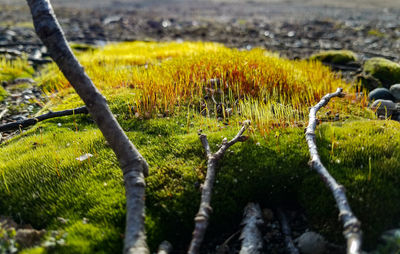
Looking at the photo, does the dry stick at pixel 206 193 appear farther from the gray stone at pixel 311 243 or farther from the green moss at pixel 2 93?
the green moss at pixel 2 93

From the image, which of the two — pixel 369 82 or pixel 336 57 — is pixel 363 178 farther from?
pixel 336 57

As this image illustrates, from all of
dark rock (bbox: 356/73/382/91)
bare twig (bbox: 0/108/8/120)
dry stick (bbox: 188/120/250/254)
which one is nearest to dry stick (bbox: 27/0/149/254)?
dry stick (bbox: 188/120/250/254)

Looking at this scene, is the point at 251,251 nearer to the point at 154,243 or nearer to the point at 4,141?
the point at 154,243

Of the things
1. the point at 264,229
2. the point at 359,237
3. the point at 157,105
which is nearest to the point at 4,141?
the point at 157,105

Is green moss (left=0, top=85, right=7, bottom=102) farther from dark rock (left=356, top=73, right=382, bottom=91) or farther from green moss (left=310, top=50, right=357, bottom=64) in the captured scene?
green moss (left=310, top=50, right=357, bottom=64)

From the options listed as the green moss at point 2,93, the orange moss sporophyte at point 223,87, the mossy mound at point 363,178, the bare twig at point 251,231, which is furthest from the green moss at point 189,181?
the green moss at point 2,93
